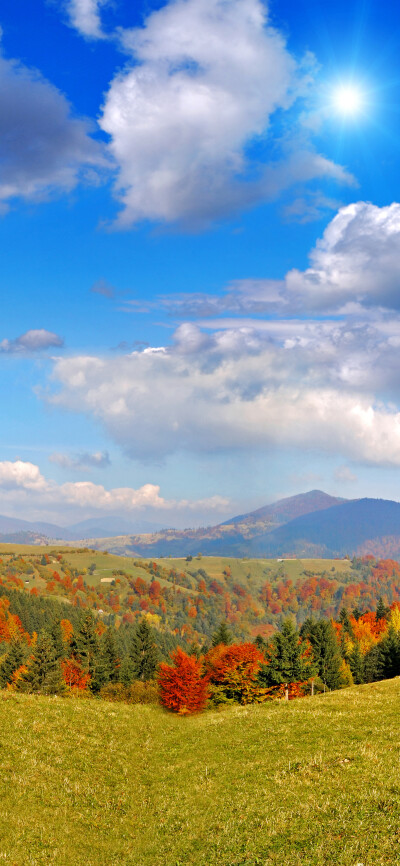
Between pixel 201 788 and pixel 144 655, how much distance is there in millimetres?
76055

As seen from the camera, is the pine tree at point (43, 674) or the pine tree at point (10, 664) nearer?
the pine tree at point (43, 674)

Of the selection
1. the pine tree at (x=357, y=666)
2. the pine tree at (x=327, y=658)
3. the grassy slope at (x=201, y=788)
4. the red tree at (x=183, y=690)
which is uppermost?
the grassy slope at (x=201, y=788)

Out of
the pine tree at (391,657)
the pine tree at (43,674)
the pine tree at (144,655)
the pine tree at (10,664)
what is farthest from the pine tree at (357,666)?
the pine tree at (10,664)

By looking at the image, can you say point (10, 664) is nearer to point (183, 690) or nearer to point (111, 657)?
point (111, 657)

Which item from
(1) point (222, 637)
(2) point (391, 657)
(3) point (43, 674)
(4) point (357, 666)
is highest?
(2) point (391, 657)

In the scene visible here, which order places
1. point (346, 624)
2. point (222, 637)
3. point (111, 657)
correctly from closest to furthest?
point (111, 657) < point (222, 637) < point (346, 624)

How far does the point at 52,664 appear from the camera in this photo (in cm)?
9062

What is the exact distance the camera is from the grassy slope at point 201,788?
2075cm

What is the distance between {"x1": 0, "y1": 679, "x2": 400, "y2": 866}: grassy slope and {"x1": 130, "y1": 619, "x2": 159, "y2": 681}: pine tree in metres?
60.8

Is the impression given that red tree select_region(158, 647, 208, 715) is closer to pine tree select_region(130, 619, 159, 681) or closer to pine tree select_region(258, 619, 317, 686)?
pine tree select_region(258, 619, 317, 686)

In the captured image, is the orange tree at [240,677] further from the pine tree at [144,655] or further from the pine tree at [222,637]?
the pine tree at [222,637]

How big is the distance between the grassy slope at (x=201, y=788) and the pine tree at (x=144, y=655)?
6075 centimetres

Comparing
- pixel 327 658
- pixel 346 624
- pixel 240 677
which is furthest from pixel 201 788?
pixel 346 624

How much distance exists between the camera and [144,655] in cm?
10006
